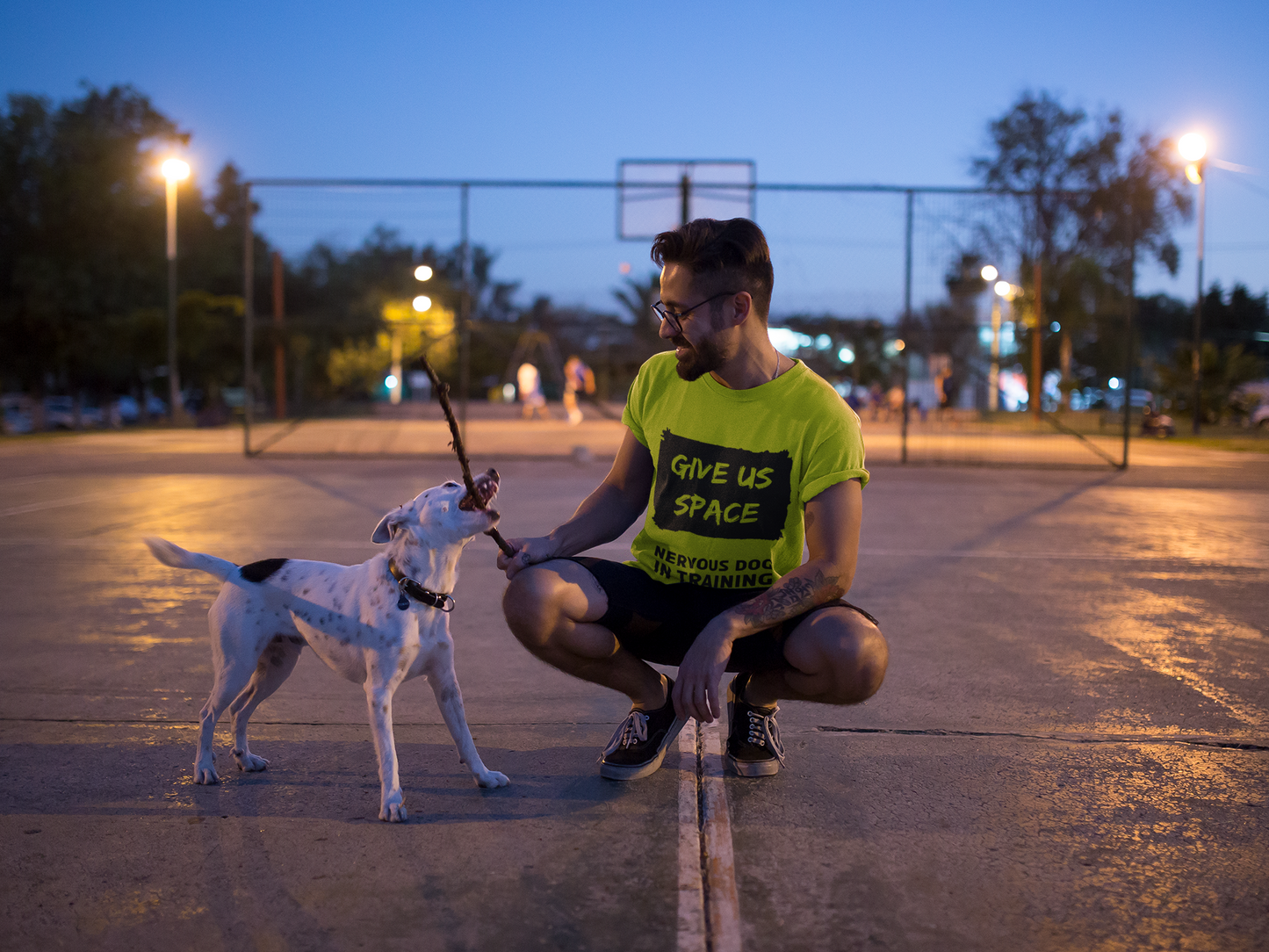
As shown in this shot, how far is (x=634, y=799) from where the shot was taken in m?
3.08

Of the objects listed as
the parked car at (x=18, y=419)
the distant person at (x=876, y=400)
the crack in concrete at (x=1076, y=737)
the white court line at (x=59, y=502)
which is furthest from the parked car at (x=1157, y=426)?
the parked car at (x=18, y=419)

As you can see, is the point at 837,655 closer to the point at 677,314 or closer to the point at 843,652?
the point at 843,652

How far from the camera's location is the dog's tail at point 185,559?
122 inches

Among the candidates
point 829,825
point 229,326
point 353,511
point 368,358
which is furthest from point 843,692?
point 229,326

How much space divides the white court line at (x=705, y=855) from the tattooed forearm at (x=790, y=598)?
555mm

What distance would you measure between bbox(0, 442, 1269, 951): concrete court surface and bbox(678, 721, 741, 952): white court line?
0.13 ft

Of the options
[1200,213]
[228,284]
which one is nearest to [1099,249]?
[1200,213]

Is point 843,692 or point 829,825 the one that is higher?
point 843,692

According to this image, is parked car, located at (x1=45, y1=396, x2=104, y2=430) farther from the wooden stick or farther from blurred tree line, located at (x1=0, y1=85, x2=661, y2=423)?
the wooden stick

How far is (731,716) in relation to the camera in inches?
134

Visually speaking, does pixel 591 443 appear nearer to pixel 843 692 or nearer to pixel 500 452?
pixel 500 452

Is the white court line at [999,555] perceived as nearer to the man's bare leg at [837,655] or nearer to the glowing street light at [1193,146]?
the man's bare leg at [837,655]

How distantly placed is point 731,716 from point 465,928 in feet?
4.27

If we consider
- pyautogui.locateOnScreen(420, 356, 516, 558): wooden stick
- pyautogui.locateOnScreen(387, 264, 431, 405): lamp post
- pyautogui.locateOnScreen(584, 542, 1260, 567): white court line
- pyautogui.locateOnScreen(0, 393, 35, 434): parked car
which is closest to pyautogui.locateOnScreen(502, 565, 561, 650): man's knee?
pyautogui.locateOnScreen(420, 356, 516, 558): wooden stick
